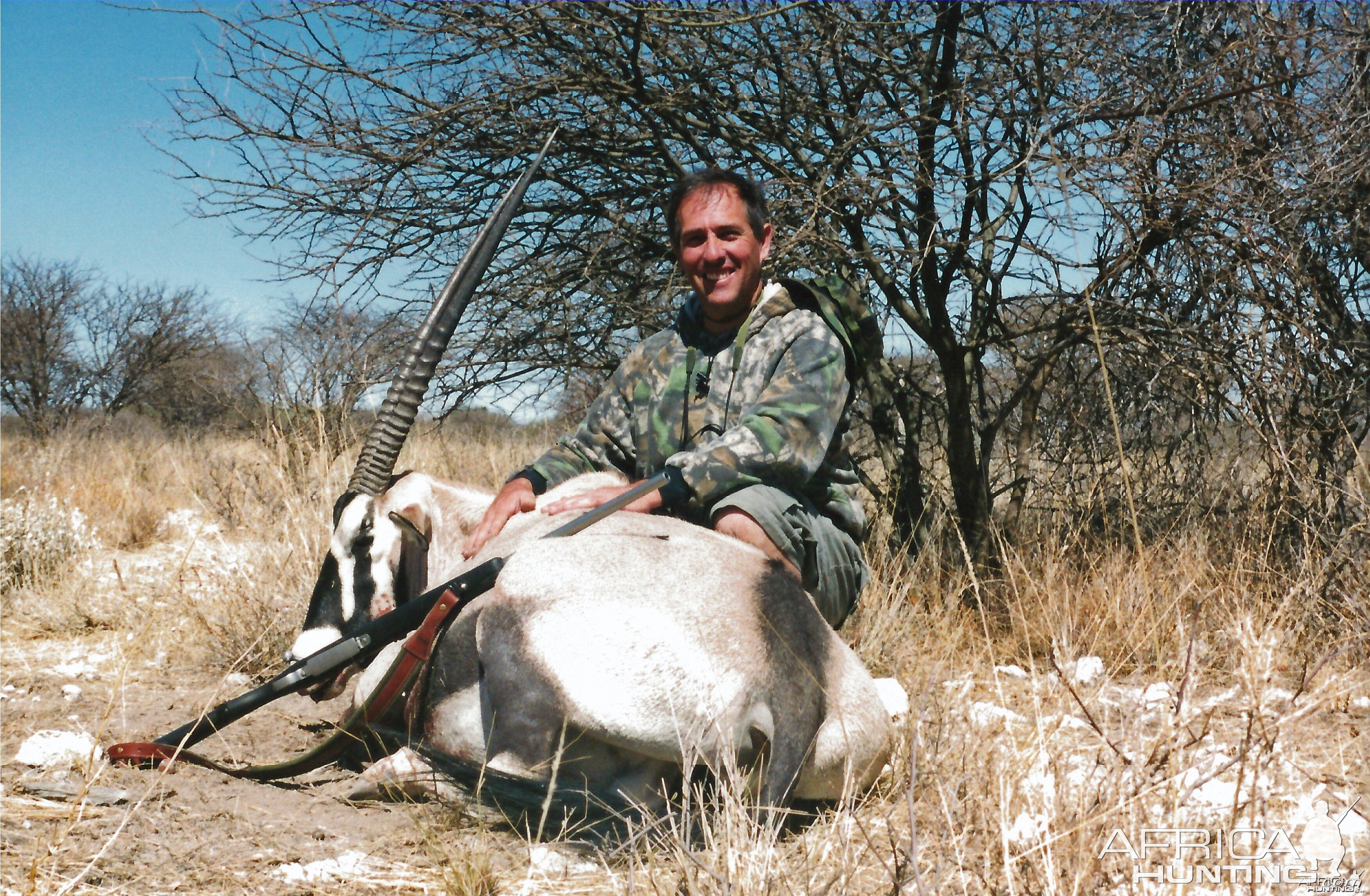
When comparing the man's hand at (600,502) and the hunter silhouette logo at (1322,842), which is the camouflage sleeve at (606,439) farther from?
the hunter silhouette logo at (1322,842)

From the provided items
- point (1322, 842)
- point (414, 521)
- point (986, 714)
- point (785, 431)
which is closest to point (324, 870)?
point (414, 521)

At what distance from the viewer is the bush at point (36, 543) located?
6.32 metres

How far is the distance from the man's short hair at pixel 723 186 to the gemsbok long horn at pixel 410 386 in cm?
74

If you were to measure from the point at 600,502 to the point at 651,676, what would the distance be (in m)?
0.92

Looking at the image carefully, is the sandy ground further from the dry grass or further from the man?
the man

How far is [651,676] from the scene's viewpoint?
2555mm

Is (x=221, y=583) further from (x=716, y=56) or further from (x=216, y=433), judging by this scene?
(x=216, y=433)

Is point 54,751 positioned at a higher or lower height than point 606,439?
lower

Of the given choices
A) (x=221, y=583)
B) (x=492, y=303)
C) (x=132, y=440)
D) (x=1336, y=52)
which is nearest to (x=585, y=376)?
(x=492, y=303)

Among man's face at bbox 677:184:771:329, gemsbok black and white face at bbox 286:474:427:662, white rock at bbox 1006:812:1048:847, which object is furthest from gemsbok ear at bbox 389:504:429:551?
white rock at bbox 1006:812:1048:847

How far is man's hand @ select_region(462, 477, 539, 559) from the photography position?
11.3 feet

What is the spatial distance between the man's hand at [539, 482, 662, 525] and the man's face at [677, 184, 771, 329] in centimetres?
75

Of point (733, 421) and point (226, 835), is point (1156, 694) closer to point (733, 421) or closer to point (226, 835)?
point (733, 421)

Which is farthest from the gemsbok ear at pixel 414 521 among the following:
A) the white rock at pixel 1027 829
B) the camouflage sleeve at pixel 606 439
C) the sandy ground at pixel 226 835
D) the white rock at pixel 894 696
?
the white rock at pixel 1027 829
